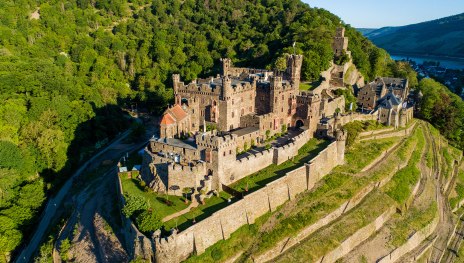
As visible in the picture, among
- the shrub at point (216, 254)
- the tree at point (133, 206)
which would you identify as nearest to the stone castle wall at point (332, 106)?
the shrub at point (216, 254)

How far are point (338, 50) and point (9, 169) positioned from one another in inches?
2404

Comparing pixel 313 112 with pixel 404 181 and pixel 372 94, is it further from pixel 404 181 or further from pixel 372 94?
pixel 372 94

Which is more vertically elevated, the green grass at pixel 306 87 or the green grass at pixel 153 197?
the green grass at pixel 306 87

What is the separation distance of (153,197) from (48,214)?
69.0ft

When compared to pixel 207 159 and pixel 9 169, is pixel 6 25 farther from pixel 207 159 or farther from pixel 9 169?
pixel 207 159

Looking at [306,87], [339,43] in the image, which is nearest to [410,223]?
[306,87]

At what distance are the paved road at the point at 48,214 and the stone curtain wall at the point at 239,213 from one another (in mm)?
22729

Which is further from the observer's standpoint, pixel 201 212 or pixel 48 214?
pixel 48 214

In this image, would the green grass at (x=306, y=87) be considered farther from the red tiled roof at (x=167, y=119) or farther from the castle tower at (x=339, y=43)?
the red tiled roof at (x=167, y=119)

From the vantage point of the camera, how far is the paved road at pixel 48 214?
41.5 metres

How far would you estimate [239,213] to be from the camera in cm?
3259

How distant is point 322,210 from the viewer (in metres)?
37.5

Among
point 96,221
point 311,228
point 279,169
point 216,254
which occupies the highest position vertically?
point 279,169

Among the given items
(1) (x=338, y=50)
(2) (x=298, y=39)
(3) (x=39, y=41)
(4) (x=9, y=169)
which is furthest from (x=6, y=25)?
(1) (x=338, y=50)
